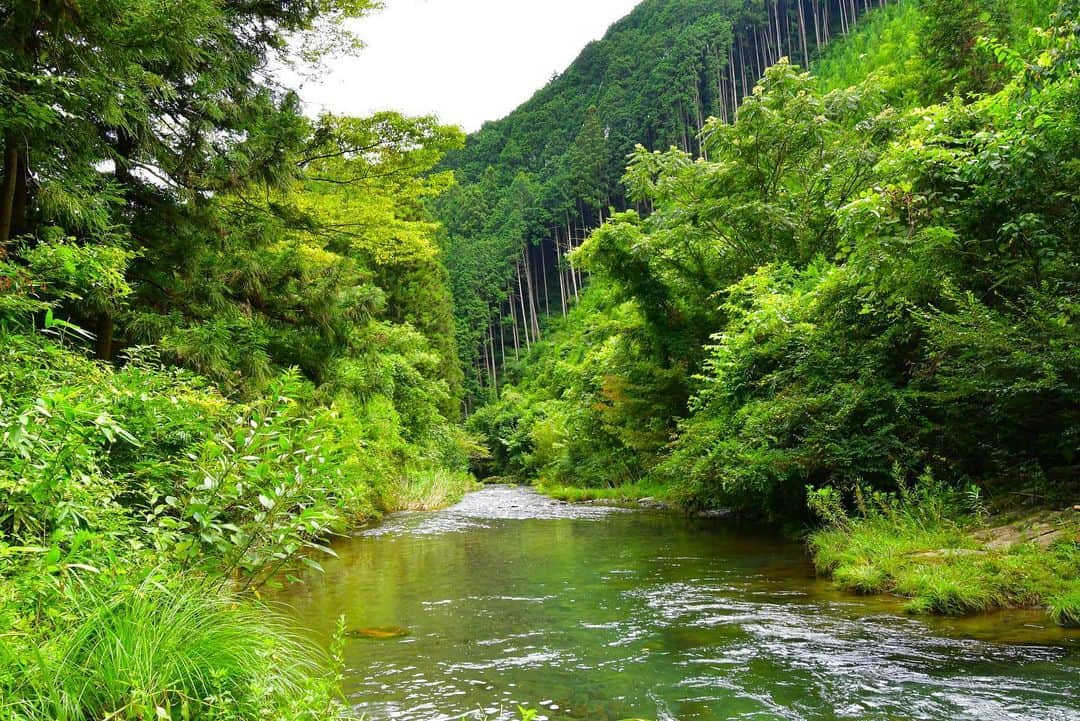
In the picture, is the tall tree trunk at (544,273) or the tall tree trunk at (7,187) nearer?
the tall tree trunk at (7,187)

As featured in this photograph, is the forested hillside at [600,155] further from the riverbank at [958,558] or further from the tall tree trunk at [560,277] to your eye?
the riverbank at [958,558]

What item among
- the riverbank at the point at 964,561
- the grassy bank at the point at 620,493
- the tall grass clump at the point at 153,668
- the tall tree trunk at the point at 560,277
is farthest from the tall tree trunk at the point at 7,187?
the tall tree trunk at the point at 560,277

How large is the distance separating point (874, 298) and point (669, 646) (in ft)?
20.7

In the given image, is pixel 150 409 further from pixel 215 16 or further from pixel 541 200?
pixel 541 200

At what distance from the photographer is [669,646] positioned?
5453 mm

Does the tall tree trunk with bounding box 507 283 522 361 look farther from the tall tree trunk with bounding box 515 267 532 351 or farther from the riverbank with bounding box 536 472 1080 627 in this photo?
the riverbank with bounding box 536 472 1080 627

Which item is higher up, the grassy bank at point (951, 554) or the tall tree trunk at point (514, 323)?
the tall tree trunk at point (514, 323)

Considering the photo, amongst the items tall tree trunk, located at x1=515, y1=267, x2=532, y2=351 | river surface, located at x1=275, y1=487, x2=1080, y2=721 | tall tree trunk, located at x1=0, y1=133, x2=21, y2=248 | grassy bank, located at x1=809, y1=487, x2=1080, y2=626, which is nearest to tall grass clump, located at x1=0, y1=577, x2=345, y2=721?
river surface, located at x1=275, y1=487, x2=1080, y2=721

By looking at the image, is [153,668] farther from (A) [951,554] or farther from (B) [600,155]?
(B) [600,155]

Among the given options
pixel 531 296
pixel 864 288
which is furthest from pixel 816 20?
pixel 864 288

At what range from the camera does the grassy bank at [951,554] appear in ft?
19.2

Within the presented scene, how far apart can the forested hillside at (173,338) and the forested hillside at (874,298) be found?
6.18 meters

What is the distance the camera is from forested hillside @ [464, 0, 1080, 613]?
7.12 meters

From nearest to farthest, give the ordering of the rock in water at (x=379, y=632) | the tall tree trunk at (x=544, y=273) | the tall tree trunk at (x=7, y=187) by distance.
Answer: the tall tree trunk at (x=7, y=187) < the rock in water at (x=379, y=632) < the tall tree trunk at (x=544, y=273)
